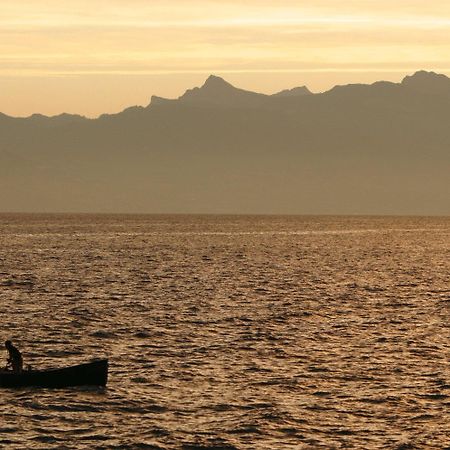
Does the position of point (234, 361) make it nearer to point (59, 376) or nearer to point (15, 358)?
point (59, 376)

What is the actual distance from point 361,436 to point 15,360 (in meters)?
16.6

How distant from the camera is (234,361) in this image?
51812 millimetres

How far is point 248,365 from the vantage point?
50781mm

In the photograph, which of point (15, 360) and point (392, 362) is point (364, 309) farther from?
point (15, 360)

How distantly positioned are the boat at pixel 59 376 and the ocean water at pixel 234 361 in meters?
0.48

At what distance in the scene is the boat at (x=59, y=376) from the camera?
143ft

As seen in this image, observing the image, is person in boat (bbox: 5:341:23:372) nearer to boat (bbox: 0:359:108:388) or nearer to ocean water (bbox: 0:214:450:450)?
boat (bbox: 0:359:108:388)

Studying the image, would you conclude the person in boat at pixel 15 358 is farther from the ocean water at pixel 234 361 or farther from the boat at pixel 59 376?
the ocean water at pixel 234 361

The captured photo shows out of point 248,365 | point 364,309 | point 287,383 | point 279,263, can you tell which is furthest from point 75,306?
point 279,263

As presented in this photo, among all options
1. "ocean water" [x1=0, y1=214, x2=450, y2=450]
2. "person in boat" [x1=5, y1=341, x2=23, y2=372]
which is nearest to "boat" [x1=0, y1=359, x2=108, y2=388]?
"person in boat" [x1=5, y1=341, x2=23, y2=372]

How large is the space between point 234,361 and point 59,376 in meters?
11.3

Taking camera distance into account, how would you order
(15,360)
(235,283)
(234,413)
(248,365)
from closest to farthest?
(234,413) < (15,360) < (248,365) < (235,283)

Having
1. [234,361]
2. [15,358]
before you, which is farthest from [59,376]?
[234,361]

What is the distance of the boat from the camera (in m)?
43.7
